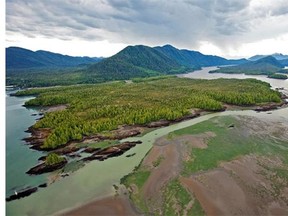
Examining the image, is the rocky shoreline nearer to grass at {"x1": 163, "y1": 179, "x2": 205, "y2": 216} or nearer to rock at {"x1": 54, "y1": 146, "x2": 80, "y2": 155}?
rock at {"x1": 54, "y1": 146, "x2": 80, "y2": 155}

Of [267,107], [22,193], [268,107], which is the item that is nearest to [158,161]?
[22,193]

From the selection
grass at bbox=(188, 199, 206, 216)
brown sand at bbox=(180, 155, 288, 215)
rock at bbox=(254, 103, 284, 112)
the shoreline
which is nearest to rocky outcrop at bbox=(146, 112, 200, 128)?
rock at bbox=(254, 103, 284, 112)

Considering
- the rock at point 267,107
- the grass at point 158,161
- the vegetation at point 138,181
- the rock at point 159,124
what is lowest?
the vegetation at point 138,181

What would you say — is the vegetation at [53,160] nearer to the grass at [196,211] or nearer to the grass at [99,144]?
the grass at [99,144]

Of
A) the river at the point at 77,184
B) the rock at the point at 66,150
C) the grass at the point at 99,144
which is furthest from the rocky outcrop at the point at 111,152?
the rock at the point at 66,150

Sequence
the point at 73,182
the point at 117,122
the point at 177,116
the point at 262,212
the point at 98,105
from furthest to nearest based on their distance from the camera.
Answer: the point at 98,105
the point at 177,116
the point at 117,122
the point at 73,182
the point at 262,212

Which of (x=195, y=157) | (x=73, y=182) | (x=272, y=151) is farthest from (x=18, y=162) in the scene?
(x=272, y=151)

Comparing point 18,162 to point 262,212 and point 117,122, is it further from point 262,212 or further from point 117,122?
point 262,212

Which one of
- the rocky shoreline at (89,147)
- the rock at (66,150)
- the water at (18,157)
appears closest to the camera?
the water at (18,157)

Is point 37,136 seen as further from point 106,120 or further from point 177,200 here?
point 177,200

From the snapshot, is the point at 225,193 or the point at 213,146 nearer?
the point at 225,193

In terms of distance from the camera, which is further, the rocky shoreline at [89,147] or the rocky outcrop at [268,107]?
the rocky outcrop at [268,107]
